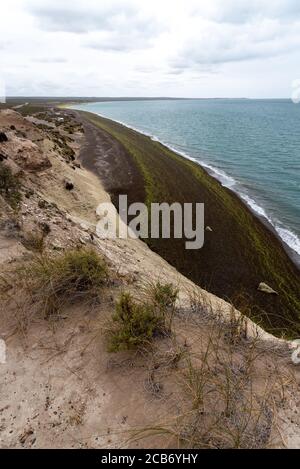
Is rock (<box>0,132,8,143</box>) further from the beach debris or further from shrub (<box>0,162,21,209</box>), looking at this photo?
the beach debris

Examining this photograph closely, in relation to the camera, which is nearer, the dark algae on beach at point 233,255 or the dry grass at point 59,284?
the dry grass at point 59,284

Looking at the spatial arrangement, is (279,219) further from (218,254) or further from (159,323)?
(159,323)

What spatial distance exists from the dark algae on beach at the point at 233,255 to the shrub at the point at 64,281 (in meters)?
4.56

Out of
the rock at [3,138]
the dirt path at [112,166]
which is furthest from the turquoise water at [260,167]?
the rock at [3,138]

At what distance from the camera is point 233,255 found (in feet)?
56.5

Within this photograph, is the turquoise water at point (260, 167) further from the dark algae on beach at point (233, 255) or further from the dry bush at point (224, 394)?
the dry bush at point (224, 394)

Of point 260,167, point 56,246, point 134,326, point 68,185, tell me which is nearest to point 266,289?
point 56,246

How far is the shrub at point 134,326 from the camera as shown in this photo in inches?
199

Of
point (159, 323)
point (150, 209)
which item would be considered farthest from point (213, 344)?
point (150, 209)

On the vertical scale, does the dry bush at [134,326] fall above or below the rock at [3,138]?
below

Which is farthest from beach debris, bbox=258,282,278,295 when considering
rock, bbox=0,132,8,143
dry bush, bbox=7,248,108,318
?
rock, bbox=0,132,8,143

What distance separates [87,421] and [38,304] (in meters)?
2.65

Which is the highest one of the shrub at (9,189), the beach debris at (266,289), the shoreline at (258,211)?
the shrub at (9,189)

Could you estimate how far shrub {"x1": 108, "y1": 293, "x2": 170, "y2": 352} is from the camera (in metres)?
5.05
